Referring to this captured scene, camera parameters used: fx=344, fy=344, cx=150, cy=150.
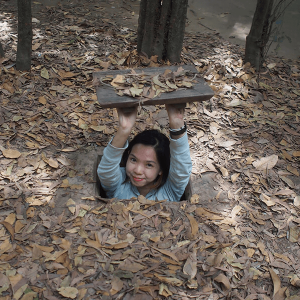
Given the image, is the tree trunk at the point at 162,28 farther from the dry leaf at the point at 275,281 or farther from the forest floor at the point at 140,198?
the dry leaf at the point at 275,281

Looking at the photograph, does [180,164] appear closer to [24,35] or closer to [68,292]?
[68,292]

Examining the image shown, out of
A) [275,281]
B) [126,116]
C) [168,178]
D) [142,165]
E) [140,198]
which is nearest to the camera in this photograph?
[275,281]

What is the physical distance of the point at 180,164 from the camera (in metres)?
3.24

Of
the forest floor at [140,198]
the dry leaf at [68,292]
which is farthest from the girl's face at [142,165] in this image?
the dry leaf at [68,292]

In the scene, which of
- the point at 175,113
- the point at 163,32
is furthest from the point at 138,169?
the point at 163,32

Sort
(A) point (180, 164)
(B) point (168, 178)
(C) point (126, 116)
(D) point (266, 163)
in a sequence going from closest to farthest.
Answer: (C) point (126, 116), (A) point (180, 164), (B) point (168, 178), (D) point (266, 163)

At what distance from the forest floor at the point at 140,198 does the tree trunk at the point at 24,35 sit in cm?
Result: 16

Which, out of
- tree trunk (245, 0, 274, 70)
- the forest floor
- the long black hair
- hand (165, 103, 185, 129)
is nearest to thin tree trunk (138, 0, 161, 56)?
the forest floor

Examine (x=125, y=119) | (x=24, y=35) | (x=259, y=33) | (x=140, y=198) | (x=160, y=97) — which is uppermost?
(x=259, y=33)

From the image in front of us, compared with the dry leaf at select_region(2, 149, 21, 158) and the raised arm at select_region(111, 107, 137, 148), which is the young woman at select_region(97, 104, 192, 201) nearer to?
the raised arm at select_region(111, 107, 137, 148)

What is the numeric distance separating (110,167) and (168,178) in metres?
0.71

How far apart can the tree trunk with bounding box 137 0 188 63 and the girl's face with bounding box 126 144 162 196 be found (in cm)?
208

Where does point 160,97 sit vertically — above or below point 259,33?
below

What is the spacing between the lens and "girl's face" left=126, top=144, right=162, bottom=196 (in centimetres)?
333
